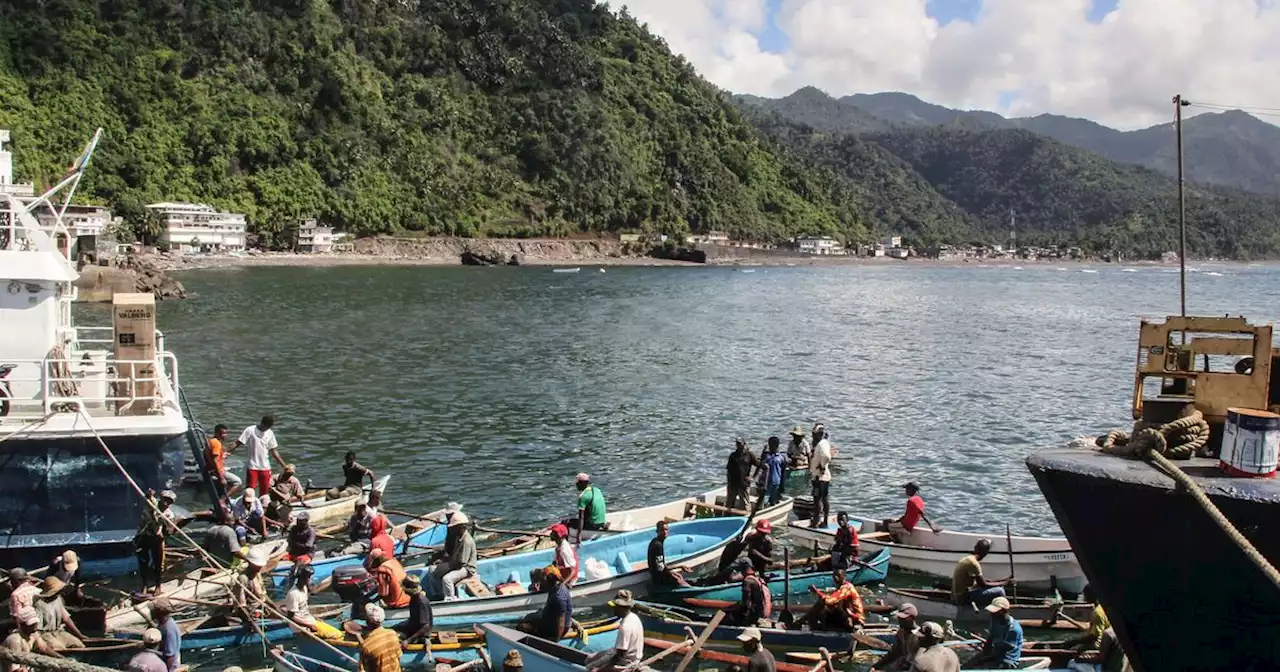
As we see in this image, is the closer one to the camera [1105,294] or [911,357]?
[911,357]

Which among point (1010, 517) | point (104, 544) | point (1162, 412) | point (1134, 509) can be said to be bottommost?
point (1010, 517)

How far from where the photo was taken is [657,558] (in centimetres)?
1888

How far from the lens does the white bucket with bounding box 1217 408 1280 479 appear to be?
380 inches

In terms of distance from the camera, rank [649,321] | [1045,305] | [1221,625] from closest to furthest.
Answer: [1221,625], [649,321], [1045,305]

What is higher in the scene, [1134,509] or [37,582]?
[1134,509]

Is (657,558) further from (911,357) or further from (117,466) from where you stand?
(911,357)

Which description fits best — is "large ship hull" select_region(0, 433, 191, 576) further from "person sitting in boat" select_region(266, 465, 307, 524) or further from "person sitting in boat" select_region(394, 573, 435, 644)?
"person sitting in boat" select_region(394, 573, 435, 644)

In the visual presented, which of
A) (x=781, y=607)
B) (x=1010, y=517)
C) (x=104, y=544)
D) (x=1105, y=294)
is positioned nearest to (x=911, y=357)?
(x=1010, y=517)

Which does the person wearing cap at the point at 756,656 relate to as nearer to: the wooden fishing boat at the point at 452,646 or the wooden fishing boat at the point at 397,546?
the wooden fishing boat at the point at 452,646

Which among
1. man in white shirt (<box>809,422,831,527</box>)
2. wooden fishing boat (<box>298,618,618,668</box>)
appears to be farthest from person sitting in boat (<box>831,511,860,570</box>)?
wooden fishing boat (<box>298,618,618,668</box>)

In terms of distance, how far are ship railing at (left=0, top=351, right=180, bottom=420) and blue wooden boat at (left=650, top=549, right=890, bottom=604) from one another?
11.0m

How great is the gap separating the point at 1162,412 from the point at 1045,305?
4435 inches

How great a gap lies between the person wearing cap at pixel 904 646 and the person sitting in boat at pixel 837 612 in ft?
6.50

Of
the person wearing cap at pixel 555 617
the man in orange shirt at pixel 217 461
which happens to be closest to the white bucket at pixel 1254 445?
the person wearing cap at pixel 555 617
